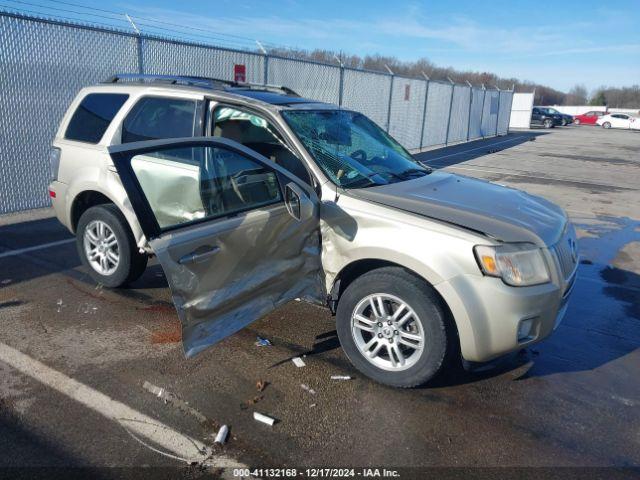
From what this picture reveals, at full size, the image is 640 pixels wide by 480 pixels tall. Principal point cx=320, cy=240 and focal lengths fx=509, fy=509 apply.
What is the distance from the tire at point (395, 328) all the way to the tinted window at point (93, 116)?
2.92 meters

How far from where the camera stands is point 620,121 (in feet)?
147

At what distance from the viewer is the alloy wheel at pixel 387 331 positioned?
3.35 metres

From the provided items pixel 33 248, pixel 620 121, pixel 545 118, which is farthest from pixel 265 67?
pixel 620 121

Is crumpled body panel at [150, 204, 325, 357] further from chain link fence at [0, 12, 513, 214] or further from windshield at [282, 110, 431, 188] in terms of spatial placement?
chain link fence at [0, 12, 513, 214]

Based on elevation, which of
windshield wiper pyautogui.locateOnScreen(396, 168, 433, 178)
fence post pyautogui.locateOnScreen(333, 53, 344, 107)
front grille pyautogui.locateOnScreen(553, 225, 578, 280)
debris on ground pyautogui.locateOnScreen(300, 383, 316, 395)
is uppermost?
fence post pyautogui.locateOnScreen(333, 53, 344, 107)

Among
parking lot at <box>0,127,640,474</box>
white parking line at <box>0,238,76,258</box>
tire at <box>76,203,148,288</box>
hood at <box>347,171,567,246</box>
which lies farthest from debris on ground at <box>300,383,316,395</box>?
white parking line at <box>0,238,76,258</box>

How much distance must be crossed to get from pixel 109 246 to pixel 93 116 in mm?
1317

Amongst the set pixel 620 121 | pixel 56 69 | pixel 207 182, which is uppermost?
pixel 56 69

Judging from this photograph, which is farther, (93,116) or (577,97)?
(577,97)

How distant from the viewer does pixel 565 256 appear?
354 centimetres

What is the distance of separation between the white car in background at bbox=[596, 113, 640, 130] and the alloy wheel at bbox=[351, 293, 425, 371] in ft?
162

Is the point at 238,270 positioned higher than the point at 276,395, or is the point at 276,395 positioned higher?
the point at 238,270

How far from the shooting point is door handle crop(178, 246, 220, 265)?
9.73ft

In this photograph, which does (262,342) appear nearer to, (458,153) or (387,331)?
(387,331)
